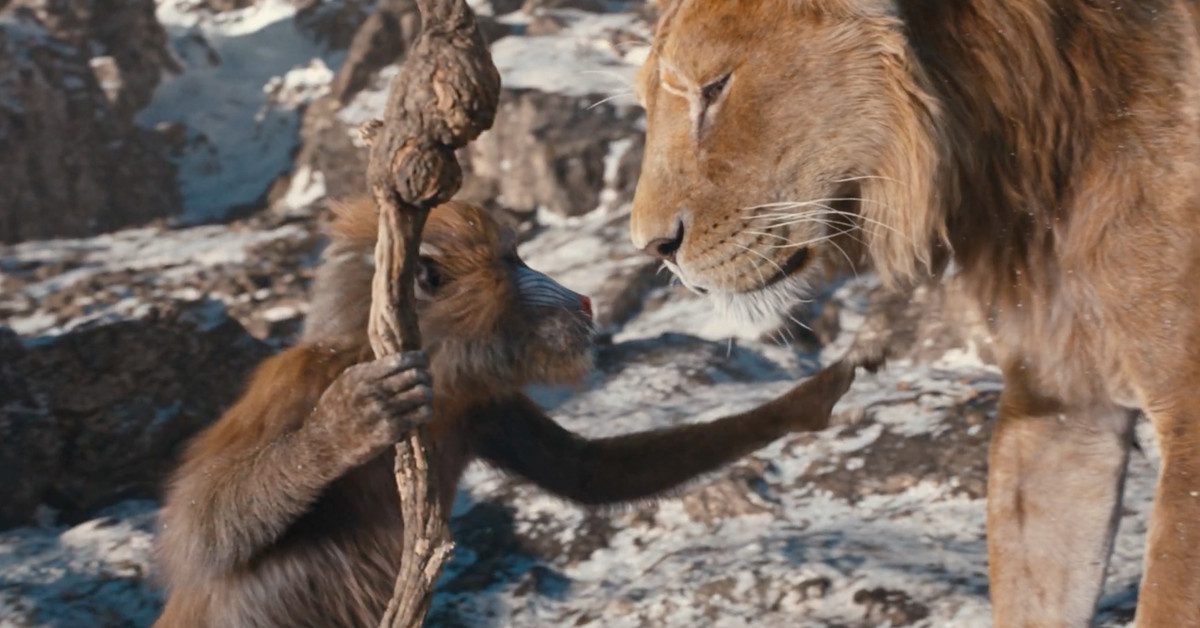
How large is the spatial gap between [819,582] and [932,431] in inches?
50.4

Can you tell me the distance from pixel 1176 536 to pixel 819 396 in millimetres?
1386

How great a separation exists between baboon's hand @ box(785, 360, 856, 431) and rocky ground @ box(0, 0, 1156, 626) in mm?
439

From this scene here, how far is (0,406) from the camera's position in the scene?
704 centimetres

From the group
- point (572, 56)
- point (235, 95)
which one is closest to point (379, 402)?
point (572, 56)

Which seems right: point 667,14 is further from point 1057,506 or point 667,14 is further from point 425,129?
point 1057,506

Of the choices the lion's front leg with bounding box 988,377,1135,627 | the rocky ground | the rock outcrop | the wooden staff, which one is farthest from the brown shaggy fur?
the rock outcrop

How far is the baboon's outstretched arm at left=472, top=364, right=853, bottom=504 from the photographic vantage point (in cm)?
449

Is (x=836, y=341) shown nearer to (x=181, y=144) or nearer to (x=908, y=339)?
(x=908, y=339)

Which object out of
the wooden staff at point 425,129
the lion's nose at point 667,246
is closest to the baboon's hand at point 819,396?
the lion's nose at point 667,246

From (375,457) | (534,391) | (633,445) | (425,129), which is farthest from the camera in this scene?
(534,391)

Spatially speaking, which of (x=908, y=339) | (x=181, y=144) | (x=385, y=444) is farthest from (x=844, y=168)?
(x=181, y=144)

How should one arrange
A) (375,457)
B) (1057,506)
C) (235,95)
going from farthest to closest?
1. (235,95)
2. (375,457)
3. (1057,506)

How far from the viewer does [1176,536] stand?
10.5ft

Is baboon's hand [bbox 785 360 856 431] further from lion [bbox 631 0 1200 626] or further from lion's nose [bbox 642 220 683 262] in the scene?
lion's nose [bbox 642 220 683 262]
